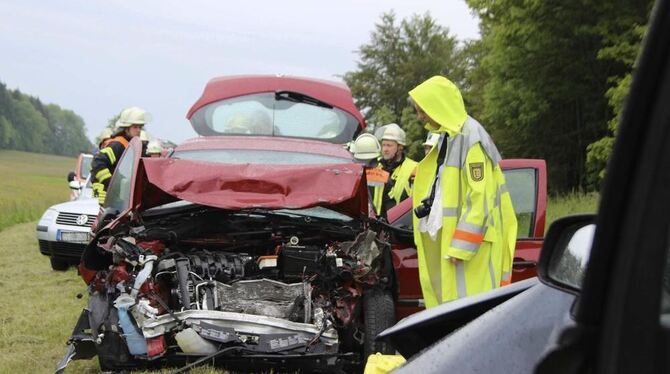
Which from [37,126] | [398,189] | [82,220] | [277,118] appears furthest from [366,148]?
[37,126]

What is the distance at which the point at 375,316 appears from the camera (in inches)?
173

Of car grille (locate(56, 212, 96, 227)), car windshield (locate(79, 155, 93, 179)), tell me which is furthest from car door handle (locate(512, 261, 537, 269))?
→ car windshield (locate(79, 155, 93, 179))

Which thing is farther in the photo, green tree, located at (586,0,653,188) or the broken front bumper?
green tree, located at (586,0,653,188)

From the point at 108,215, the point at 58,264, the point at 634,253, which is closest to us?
the point at 634,253

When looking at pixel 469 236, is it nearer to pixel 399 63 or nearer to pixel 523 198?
pixel 523 198

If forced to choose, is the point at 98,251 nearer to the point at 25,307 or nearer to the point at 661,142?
the point at 25,307

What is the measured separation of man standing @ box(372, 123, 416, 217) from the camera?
6676 millimetres

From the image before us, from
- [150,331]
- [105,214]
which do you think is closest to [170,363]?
[150,331]

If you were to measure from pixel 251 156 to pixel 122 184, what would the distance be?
35.5 inches

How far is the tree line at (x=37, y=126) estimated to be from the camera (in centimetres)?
10656

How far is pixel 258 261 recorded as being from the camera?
4738 mm

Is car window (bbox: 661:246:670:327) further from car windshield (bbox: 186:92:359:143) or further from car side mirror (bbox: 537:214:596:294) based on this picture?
car windshield (bbox: 186:92:359:143)

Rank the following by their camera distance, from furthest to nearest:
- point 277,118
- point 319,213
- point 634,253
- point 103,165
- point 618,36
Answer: point 618,36
point 277,118
point 103,165
point 319,213
point 634,253

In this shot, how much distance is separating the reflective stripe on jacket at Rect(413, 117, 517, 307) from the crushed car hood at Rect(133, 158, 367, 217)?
22.9 inches
